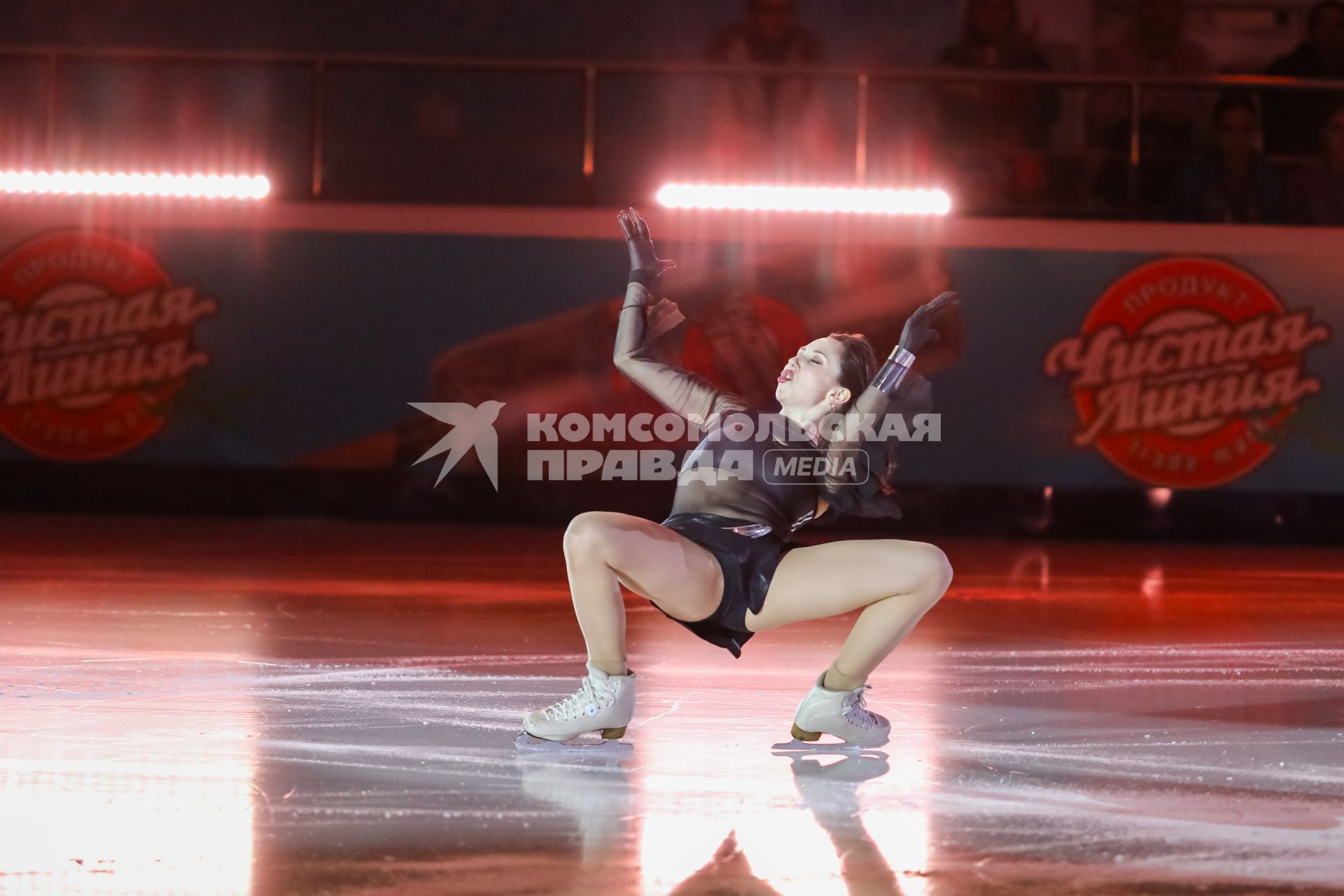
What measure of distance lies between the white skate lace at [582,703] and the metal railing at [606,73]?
21.2 ft

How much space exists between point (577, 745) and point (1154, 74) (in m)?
7.44

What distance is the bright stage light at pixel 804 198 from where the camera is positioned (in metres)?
9.47

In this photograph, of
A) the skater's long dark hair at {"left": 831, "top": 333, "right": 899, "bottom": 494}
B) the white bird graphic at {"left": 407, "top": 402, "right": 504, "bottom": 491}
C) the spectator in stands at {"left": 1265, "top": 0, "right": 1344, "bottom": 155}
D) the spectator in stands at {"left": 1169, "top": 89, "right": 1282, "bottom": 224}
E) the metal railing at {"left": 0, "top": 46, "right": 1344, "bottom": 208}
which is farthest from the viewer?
the white bird graphic at {"left": 407, "top": 402, "right": 504, "bottom": 491}

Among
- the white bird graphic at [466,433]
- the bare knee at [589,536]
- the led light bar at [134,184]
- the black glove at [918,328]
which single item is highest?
the led light bar at [134,184]

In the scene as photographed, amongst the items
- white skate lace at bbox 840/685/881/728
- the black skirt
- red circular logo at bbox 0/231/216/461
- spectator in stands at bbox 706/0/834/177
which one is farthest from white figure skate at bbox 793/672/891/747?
red circular logo at bbox 0/231/216/461

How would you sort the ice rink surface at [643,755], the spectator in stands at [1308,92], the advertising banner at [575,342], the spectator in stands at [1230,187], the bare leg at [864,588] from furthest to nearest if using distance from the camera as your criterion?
the advertising banner at [575,342] < the spectator in stands at [1230,187] < the spectator in stands at [1308,92] < the bare leg at [864,588] < the ice rink surface at [643,755]

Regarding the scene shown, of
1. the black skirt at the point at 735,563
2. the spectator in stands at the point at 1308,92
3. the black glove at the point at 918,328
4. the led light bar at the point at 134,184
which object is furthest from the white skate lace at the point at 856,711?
the led light bar at the point at 134,184

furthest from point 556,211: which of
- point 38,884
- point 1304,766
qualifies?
point 38,884

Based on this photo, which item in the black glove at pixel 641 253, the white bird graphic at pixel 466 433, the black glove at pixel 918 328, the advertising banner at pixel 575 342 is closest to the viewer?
the black glove at pixel 918 328

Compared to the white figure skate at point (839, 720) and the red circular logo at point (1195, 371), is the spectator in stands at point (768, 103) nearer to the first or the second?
the red circular logo at point (1195, 371)

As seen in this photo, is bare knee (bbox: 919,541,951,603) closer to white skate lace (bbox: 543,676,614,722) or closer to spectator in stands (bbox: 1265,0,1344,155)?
white skate lace (bbox: 543,676,614,722)

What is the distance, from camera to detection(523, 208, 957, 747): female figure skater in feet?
10.6

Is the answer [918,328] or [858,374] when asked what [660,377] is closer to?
[858,374]

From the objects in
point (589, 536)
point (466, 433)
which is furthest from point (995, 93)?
point (589, 536)
